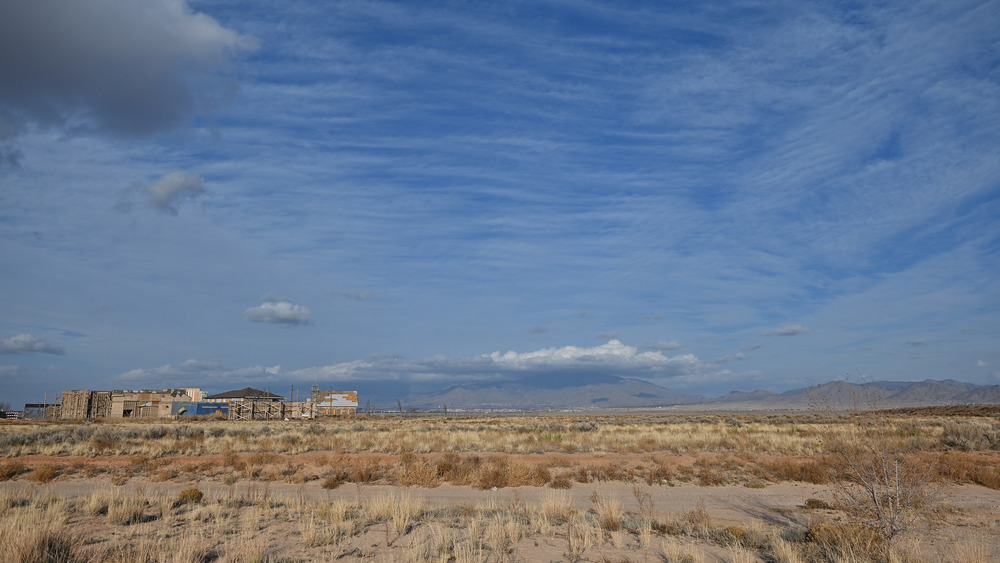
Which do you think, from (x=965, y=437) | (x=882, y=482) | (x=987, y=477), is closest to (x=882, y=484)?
(x=882, y=482)

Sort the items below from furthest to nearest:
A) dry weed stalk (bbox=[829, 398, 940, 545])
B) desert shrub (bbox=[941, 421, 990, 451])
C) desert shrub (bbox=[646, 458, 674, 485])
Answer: desert shrub (bbox=[941, 421, 990, 451])
desert shrub (bbox=[646, 458, 674, 485])
dry weed stalk (bbox=[829, 398, 940, 545])

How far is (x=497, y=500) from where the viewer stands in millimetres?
15773

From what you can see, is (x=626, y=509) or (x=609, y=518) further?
(x=626, y=509)

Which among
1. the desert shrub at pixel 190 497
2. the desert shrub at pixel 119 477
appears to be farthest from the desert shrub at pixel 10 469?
the desert shrub at pixel 190 497

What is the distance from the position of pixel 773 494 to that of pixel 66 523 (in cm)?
1776

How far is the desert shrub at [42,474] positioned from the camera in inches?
748

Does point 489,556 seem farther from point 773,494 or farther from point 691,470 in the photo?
point 691,470

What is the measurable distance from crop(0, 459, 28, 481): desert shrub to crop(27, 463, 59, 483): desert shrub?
487mm

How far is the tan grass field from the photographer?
9219mm

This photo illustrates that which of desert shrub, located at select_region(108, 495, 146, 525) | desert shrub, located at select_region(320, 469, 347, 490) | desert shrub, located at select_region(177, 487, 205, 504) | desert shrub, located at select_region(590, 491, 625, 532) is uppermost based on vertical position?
desert shrub, located at select_region(108, 495, 146, 525)

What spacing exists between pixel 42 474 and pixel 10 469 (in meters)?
2.00

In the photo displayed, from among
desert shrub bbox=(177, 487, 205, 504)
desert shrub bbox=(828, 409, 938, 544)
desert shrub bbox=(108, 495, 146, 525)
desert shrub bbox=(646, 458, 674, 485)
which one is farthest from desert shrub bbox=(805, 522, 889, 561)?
desert shrub bbox=(177, 487, 205, 504)

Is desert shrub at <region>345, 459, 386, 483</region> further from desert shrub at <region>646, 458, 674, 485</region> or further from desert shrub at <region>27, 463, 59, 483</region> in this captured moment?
desert shrub at <region>27, 463, 59, 483</region>

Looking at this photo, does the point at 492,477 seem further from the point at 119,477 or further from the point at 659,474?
the point at 119,477
